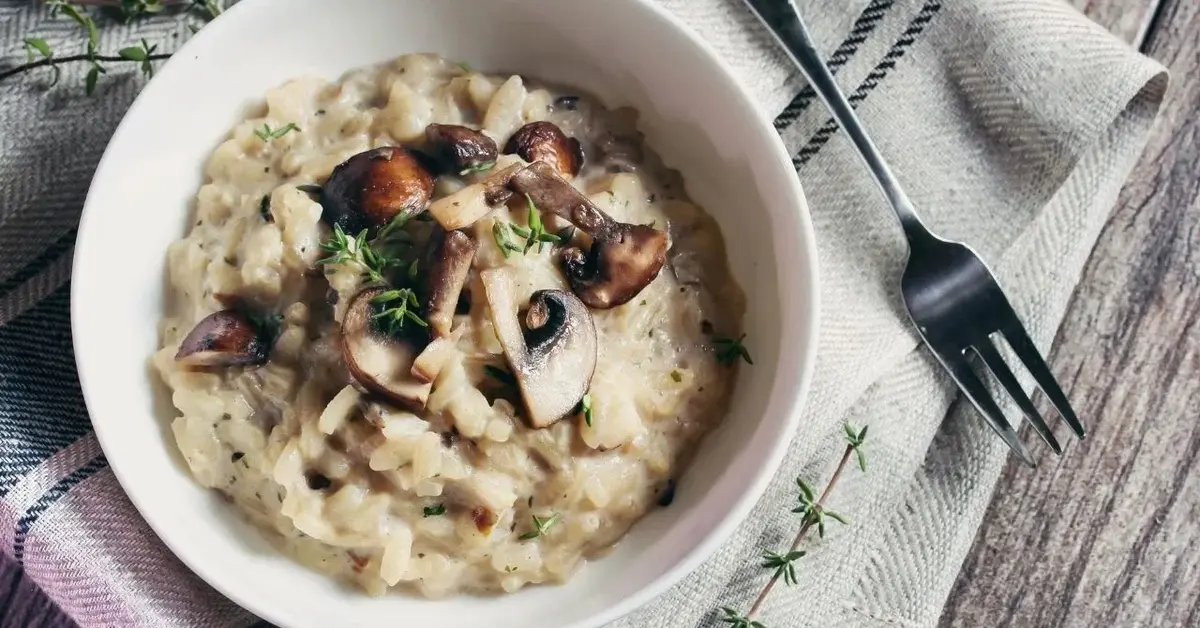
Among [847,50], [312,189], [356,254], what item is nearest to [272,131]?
[312,189]

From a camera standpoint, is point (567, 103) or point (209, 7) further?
point (209, 7)

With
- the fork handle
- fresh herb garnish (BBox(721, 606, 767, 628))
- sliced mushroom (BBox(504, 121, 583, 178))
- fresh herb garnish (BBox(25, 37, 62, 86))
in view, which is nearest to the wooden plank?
fresh herb garnish (BBox(721, 606, 767, 628))

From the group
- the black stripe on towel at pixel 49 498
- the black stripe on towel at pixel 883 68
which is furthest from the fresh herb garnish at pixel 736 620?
the black stripe on towel at pixel 49 498

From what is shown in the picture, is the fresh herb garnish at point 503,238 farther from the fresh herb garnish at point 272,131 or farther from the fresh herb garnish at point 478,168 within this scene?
the fresh herb garnish at point 272,131

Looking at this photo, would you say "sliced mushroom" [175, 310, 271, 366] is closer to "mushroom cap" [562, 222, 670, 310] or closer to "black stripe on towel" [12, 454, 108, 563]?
"black stripe on towel" [12, 454, 108, 563]

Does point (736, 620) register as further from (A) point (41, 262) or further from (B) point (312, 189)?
(A) point (41, 262)

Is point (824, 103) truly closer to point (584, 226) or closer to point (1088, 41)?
point (1088, 41)

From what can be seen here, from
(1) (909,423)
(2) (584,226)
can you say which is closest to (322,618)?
(2) (584,226)
